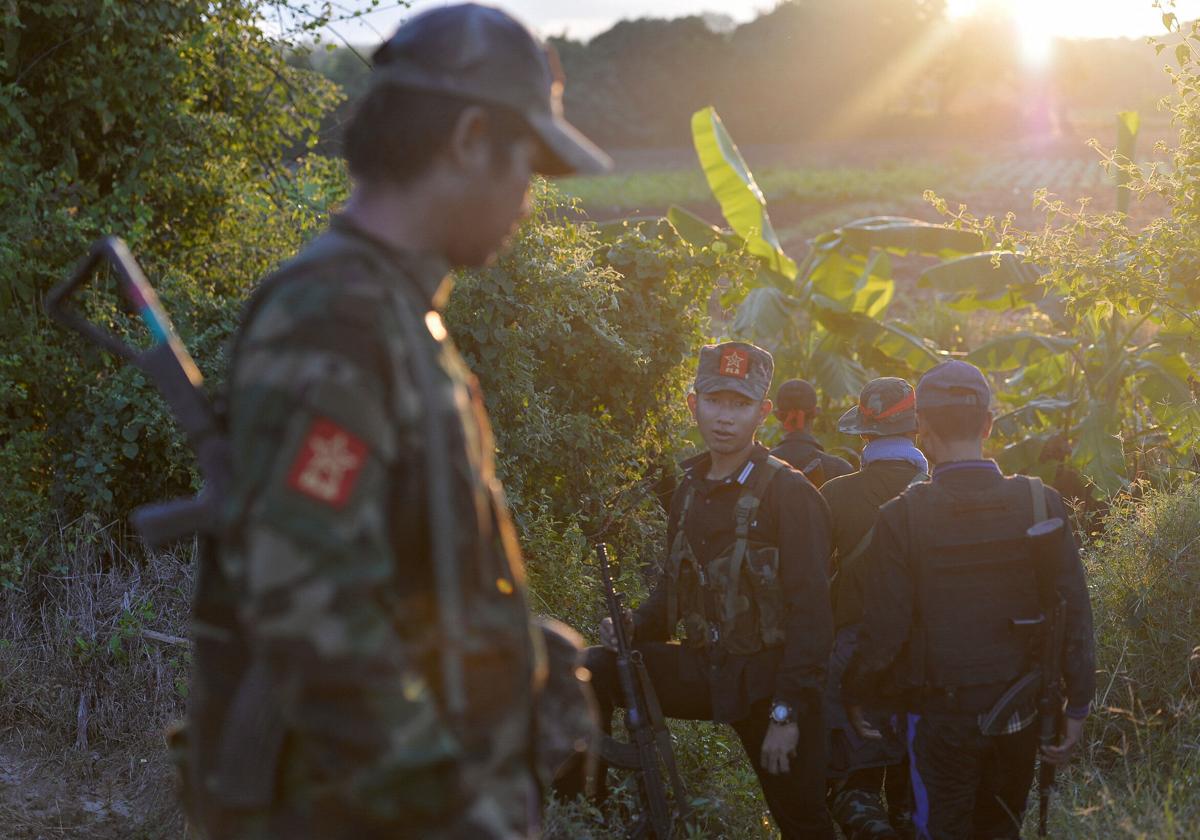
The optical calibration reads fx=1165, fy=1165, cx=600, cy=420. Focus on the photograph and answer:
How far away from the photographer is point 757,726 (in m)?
4.27

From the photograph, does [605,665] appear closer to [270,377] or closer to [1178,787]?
[1178,787]

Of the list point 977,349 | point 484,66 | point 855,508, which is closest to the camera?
point 484,66

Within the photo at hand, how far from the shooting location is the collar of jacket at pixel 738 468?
4.33m

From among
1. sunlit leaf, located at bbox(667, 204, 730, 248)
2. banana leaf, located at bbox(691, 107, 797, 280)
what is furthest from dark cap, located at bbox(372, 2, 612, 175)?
banana leaf, located at bbox(691, 107, 797, 280)

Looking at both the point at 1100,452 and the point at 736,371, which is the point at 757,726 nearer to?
the point at 736,371

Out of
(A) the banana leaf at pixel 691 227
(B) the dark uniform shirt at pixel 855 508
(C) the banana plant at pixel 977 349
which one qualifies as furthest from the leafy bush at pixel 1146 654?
(A) the banana leaf at pixel 691 227

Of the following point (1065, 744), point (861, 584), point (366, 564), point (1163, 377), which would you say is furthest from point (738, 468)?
point (1163, 377)

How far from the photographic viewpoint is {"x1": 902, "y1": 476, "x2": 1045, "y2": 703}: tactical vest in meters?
4.08

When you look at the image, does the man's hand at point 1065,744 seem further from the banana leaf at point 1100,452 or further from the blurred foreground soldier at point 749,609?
the banana leaf at point 1100,452

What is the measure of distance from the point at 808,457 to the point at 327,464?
486cm

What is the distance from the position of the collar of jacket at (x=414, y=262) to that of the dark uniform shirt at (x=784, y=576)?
2.50m

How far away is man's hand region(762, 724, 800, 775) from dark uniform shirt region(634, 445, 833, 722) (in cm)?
9

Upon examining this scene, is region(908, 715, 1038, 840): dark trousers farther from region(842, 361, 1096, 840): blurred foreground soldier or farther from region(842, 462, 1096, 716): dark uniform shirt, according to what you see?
region(842, 462, 1096, 716): dark uniform shirt

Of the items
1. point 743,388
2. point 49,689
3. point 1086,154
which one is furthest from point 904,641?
point 1086,154
